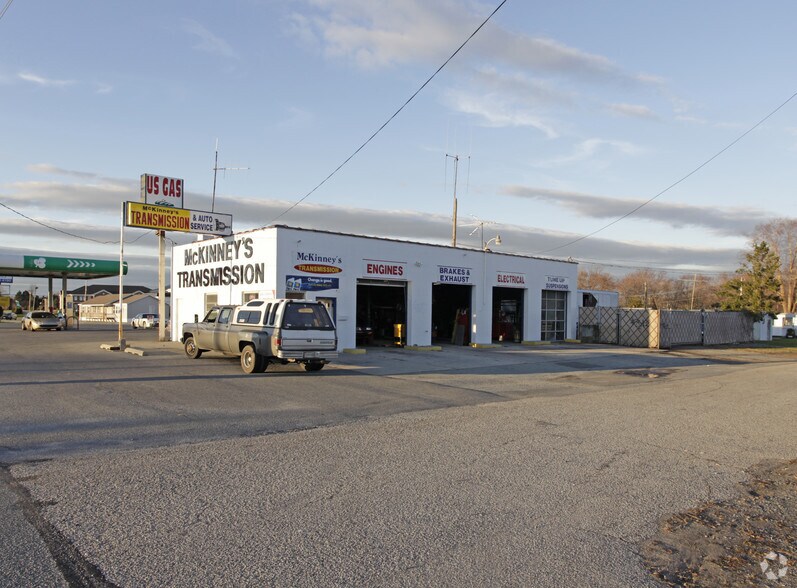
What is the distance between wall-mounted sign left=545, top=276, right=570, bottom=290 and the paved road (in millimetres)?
19770

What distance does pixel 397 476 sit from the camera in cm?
672

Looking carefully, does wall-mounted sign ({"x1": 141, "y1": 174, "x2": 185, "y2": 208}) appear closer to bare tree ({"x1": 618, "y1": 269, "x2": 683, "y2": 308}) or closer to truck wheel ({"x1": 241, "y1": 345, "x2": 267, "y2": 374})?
truck wheel ({"x1": 241, "y1": 345, "x2": 267, "y2": 374})

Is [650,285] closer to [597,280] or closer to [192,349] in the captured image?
[597,280]

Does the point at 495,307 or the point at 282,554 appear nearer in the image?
the point at 282,554

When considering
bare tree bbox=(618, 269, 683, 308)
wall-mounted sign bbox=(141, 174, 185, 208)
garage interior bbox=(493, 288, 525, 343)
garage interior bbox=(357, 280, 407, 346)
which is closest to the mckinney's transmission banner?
wall-mounted sign bbox=(141, 174, 185, 208)

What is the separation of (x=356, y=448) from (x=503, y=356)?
18.0 meters

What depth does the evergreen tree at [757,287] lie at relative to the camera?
44656 mm

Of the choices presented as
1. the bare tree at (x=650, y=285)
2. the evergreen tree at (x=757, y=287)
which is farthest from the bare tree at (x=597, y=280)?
the evergreen tree at (x=757, y=287)

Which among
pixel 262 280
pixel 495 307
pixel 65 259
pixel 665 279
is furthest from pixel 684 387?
pixel 665 279

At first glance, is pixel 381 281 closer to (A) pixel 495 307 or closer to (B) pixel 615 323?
(A) pixel 495 307

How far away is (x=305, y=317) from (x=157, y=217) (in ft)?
42.6

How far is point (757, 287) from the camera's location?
45344mm

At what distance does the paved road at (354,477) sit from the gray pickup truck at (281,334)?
1.68 meters

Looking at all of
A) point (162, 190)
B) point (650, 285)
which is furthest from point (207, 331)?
point (650, 285)
